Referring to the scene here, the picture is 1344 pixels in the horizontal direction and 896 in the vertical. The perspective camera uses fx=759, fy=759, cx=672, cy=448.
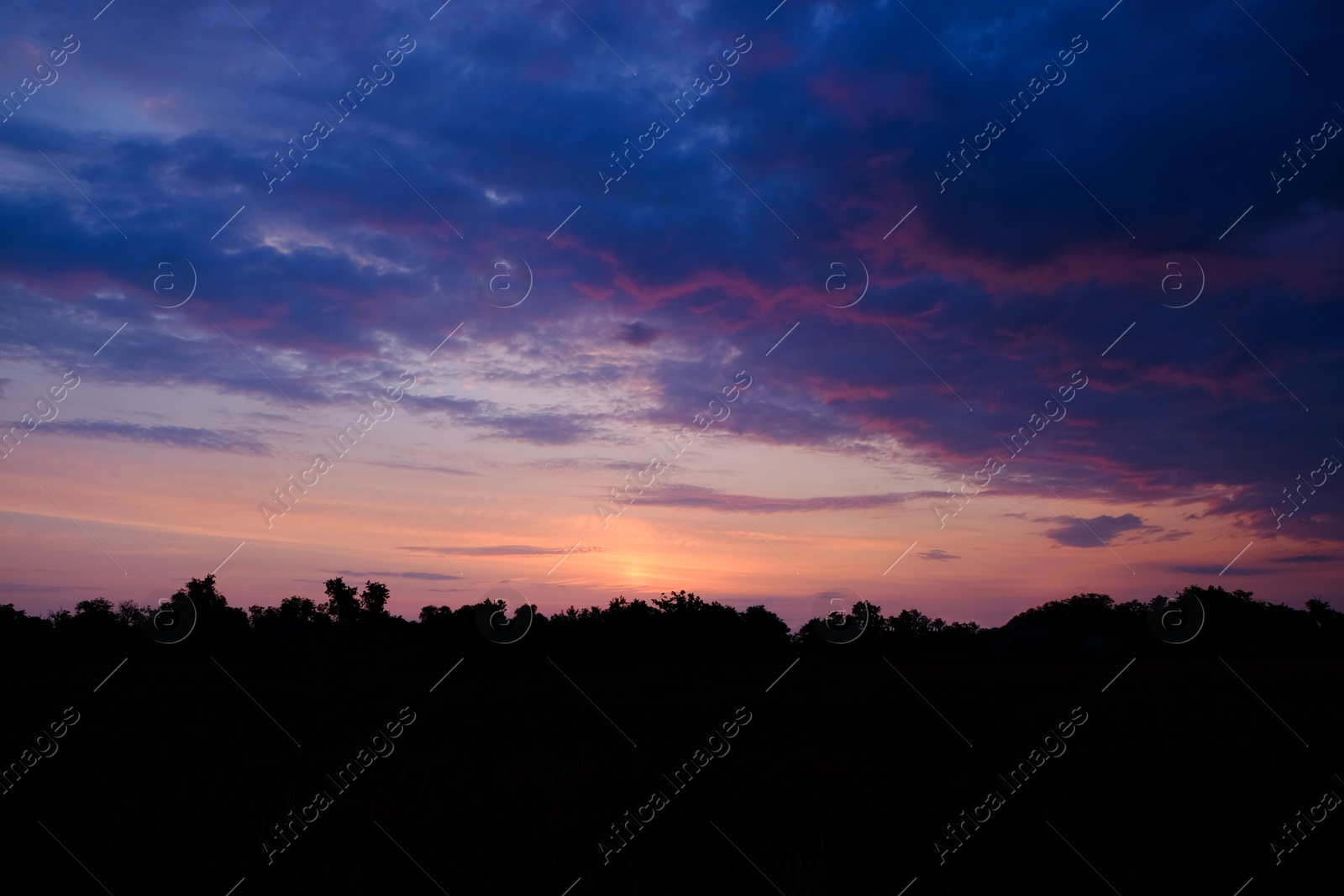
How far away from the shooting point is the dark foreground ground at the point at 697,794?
629 cm

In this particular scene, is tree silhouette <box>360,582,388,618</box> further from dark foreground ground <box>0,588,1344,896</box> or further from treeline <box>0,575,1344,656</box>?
dark foreground ground <box>0,588,1344,896</box>

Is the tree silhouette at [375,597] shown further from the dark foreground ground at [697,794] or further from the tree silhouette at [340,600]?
the dark foreground ground at [697,794]

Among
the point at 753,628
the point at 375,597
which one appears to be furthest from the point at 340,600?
the point at 753,628

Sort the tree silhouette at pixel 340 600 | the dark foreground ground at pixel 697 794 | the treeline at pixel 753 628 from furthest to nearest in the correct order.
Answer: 1. the tree silhouette at pixel 340 600
2. the treeline at pixel 753 628
3. the dark foreground ground at pixel 697 794

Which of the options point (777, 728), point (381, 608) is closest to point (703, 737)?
point (777, 728)

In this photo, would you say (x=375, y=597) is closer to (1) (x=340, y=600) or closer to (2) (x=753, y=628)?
(1) (x=340, y=600)

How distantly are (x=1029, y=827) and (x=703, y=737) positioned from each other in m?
5.76

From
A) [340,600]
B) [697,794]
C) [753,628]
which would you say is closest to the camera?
[697,794]

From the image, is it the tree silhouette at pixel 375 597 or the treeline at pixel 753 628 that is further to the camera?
the tree silhouette at pixel 375 597

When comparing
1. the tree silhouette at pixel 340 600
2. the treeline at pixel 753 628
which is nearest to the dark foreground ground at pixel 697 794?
the treeline at pixel 753 628

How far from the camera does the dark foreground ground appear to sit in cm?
629

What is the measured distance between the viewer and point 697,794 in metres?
8.52

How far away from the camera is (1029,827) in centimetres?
746

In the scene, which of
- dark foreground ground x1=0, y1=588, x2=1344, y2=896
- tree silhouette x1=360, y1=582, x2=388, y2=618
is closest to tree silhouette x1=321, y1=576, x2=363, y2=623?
tree silhouette x1=360, y1=582, x2=388, y2=618
